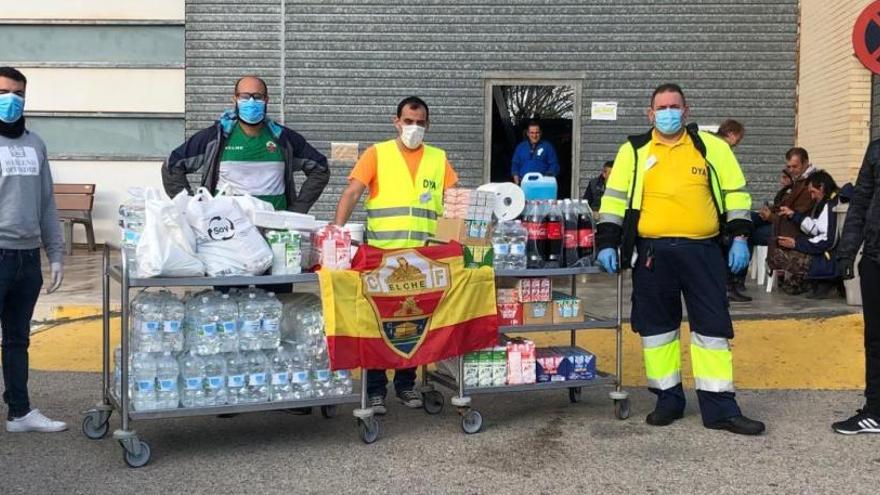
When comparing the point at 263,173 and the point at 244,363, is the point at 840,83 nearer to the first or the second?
the point at 263,173

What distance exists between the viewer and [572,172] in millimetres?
13539

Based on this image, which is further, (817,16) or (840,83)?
(817,16)

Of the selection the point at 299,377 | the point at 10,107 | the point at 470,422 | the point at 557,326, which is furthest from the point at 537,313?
the point at 10,107

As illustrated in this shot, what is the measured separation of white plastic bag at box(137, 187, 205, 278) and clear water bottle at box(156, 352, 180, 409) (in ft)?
1.64

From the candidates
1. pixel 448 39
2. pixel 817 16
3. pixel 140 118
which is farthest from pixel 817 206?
pixel 140 118

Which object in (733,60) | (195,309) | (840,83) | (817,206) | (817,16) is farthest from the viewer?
(733,60)

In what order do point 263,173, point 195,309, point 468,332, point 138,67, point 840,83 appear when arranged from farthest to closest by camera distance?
point 138,67 → point 840,83 → point 263,173 → point 468,332 → point 195,309

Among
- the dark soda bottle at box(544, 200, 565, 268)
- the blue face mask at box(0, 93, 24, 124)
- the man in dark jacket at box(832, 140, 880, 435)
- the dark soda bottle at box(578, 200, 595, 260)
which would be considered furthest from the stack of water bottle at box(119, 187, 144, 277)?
the man in dark jacket at box(832, 140, 880, 435)

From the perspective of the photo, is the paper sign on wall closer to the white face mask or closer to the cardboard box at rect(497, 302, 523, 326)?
the white face mask

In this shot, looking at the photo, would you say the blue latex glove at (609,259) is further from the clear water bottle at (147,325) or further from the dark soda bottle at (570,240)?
the clear water bottle at (147,325)

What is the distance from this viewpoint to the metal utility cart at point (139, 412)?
4.94 metres

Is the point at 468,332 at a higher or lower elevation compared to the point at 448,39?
lower

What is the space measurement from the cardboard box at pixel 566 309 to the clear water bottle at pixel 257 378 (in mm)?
1883

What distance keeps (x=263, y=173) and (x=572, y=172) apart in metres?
8.04
